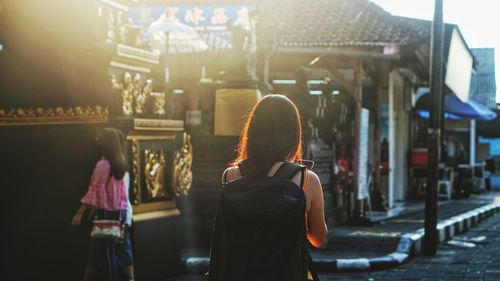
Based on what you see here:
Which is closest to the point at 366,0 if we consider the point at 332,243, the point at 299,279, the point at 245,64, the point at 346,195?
the point at 346,195

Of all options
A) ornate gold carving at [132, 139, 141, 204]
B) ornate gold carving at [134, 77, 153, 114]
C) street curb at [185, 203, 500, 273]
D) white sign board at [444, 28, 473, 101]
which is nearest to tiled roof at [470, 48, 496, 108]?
white sign board at [444, 28, 473, 101]

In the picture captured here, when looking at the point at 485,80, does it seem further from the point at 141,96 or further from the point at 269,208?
the point at 269,208

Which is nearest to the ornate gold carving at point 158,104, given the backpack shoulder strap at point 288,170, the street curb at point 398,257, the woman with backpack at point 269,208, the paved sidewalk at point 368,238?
the street curb at point 398,257

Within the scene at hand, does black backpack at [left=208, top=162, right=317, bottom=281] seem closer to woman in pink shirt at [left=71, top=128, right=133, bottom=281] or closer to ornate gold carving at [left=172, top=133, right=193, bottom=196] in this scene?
woman in pink shirt at [left=71, top=128, right=133, bottom=281]

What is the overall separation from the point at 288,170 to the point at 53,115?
5.18 m

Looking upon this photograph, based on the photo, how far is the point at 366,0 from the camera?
1934 cm

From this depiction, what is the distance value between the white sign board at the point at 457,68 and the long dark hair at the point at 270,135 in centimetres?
1145

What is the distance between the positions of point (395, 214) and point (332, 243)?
5865mm

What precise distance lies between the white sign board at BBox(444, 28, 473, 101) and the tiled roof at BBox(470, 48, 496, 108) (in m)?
13.6

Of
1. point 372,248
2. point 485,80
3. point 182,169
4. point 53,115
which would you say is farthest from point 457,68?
point 485,80

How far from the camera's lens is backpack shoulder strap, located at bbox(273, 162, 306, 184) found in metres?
4.04

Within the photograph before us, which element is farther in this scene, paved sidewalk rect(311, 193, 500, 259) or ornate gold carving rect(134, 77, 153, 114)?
paved sidewalk rect(311, 193, 500, 259)

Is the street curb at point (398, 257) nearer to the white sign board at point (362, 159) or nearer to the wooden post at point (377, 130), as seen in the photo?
the white sign board at point (362, 159)

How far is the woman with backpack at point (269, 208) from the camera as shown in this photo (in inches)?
155
